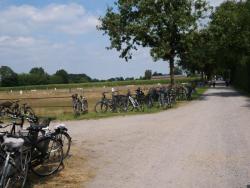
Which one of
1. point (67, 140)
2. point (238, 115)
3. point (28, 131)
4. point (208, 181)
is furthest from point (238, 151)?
point (238, 115)

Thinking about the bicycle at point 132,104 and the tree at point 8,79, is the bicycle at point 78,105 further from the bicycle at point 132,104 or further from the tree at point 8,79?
the tree at point 8,79

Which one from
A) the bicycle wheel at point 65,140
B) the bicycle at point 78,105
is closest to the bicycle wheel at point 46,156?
the bicycle wheel at point 65,140

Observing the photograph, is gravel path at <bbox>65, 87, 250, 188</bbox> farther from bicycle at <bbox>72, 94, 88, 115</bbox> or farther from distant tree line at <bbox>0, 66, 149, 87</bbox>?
distant tree line at <bbox>0, 66, 149, 87</bbox>

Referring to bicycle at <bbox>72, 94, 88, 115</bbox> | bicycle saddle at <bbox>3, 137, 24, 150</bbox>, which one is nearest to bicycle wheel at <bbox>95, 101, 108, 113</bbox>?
bicycle at <bbox>72, 94, 88, 115</bbox>

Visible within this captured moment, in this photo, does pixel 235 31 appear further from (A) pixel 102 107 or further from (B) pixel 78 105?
(B) pixel 78 105

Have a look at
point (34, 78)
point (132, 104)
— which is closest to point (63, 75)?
point (34, 78)

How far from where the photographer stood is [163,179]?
7.59 meters

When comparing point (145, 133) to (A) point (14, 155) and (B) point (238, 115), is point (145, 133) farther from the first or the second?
(A) point (14, 155)

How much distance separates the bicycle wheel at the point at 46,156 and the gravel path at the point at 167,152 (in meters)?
0.78

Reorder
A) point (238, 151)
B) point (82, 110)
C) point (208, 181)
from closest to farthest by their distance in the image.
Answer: point (208, 181)
point (238, 151)
point (82, 110)

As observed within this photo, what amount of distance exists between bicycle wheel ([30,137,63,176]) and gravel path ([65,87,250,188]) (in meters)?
0.78

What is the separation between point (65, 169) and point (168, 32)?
23.7m

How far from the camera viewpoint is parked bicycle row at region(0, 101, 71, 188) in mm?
6055

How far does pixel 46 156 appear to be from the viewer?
25.9 feet
